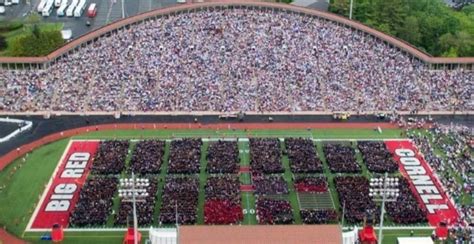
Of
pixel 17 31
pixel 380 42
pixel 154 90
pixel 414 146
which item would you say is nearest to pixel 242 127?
pixel 154 90

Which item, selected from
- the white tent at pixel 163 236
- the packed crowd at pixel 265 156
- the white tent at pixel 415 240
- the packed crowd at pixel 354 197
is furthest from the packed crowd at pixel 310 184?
the white tent at pixel 163 236

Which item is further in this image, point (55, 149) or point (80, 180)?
point (55, 149)

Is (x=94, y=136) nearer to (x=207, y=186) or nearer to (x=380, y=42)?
(x=207, y=186)

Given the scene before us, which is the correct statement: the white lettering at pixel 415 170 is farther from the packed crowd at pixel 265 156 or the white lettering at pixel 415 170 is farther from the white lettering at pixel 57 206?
the white lettering at pixel 57 206

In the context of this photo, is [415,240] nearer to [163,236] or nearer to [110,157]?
[163,236]

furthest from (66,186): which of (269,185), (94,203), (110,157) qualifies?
(269,185)
